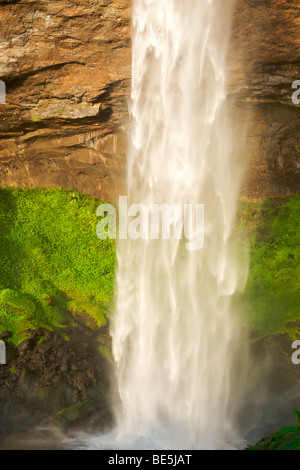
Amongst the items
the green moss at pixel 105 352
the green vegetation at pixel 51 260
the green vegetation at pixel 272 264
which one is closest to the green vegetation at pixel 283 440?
the green vegetation at pixel 272 264

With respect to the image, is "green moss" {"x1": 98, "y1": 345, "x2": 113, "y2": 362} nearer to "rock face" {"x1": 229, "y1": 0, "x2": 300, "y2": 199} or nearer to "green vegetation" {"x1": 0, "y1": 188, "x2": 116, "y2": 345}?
"green vegetation" {"x1": 0, "y1": 188, "x2": 116, "y2": 345}

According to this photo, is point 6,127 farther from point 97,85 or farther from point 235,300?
point 235,300

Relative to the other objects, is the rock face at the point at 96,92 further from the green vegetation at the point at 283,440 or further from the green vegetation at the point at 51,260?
the green vegetation at the point at 283,440

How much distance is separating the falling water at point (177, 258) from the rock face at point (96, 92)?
0.56 m

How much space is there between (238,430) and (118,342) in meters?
3.34

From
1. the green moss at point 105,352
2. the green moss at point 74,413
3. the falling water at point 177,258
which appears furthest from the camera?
the green moss at point 105,352

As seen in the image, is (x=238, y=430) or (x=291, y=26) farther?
(x=291, y=26)

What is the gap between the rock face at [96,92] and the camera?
31.7 feet

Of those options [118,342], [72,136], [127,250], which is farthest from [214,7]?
[118,342]

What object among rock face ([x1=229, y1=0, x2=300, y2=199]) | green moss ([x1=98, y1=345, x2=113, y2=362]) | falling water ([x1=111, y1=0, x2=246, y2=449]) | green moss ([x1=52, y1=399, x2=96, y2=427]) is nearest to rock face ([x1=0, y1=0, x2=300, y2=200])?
rock face ([x1=229, y1=0, x2=300, y2=199])

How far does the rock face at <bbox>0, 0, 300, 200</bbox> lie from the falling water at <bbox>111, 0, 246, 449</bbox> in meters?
0.56

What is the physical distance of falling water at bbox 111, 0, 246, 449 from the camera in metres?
8.67

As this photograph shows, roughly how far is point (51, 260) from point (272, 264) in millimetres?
6172

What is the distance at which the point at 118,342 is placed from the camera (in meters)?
10.1
